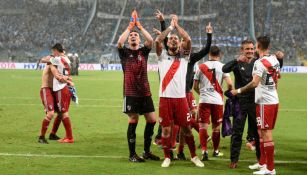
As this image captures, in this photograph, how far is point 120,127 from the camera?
15805 millimetres

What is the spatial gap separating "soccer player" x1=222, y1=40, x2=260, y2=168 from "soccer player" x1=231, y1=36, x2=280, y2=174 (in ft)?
1.86

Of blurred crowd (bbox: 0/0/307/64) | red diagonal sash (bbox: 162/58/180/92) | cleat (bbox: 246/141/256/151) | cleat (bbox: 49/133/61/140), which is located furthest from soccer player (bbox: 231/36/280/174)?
blurred crowd (bbox: 0/0/307/64)

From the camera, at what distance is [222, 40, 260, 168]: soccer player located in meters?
9.81

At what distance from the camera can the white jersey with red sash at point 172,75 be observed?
32.3 feet

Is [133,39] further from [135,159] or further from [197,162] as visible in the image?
[197,162]

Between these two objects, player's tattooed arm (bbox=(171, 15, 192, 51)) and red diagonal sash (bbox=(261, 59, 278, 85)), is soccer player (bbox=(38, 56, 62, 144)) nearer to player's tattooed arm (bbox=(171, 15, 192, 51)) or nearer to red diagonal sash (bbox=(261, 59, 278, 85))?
player's tattooed arm (bbox=(171, 15, 192, 51))

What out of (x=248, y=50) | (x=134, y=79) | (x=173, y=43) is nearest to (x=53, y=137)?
(x=134, y=79)

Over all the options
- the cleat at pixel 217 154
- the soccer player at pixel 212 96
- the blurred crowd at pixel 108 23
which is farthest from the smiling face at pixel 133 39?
the blurred crowd at pixel 108 23

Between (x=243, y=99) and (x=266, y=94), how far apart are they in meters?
0.77

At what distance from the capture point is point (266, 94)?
9.22 m

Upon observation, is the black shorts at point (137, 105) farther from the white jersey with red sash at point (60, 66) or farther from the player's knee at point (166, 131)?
the white jersey with red sash at point (60, 66)

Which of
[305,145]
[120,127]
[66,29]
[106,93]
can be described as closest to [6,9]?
[66,29]

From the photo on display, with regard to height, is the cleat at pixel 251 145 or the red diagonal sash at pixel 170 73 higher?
the red diagonal sash at pixel 170 73

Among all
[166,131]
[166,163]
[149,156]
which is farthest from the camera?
[149,156]
